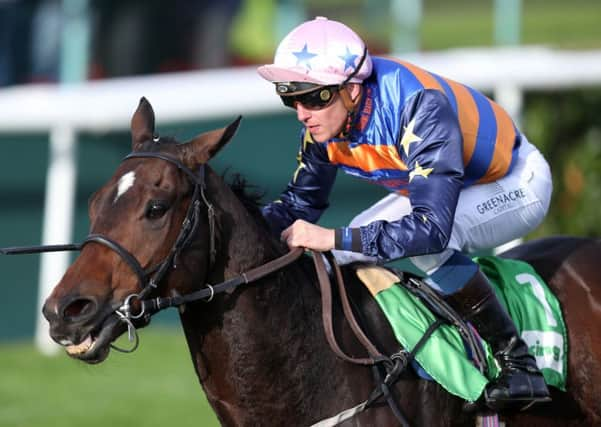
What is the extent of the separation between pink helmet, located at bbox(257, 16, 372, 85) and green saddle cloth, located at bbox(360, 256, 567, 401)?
2.59 ft

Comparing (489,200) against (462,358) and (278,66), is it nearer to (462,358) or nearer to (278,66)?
(462,358)

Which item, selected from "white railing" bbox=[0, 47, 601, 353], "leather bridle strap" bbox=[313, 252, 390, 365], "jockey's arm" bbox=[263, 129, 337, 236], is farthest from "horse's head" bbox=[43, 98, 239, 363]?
"white railing" bbox=[0, 47, 601, 353]

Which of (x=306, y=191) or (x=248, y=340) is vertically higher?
(x=306, y=191)

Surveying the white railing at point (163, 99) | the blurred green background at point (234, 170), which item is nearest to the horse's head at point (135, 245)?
the blurred green background at point (234, 170)

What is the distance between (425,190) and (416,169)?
0.33 feet

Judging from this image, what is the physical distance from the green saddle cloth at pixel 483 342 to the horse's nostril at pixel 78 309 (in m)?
1.14

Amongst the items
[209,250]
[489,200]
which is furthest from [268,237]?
[489,200]

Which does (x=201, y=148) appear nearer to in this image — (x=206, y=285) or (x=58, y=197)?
(x=206, y=285)

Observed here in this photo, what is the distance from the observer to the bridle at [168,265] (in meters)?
3.66

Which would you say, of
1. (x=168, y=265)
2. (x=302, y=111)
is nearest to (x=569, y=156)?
(x=302, y=111)

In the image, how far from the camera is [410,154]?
4176 millimetres

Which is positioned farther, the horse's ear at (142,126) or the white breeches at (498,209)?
the white breeches at (498,209)

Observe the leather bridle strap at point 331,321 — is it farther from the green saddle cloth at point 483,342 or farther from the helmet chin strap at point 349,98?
the helmet chin strap at point 349,98

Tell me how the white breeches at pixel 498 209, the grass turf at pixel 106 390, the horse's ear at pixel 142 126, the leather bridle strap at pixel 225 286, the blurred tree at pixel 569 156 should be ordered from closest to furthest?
the leather bridle strap at pixel 225 286
the horse's ear at pixel 142 126
the white breeches at pixel 498 209
the grass turf at pixel 106 390
the blurred tree at pixel 569 156
